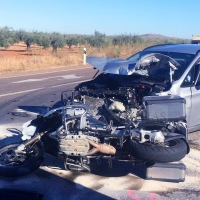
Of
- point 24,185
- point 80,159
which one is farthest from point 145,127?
point 24,185

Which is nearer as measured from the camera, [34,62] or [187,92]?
[187,92]

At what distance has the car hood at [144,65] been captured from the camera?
6.00m

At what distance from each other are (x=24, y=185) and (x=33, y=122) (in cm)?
104

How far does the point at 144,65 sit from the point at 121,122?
1.60 m

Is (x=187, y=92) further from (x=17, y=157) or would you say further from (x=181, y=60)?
(x=17, y=157)

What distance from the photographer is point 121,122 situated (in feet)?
16.7

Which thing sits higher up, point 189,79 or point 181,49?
point 181,49

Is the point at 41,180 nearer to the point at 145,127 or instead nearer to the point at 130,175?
the point at 130,175

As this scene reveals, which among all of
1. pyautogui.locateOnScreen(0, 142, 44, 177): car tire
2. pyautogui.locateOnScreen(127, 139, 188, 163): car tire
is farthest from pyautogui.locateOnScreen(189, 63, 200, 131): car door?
pyautogui.locateOnScreen(0, 142, 44, 177): car tire

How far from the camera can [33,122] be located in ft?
17.6

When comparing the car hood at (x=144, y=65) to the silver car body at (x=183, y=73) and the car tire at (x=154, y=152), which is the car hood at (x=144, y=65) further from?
the car tire at (x=154, y=152)

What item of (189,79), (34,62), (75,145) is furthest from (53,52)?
(75,145)

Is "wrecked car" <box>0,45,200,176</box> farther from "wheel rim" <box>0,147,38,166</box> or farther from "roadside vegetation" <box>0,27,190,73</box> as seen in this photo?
"roadside vegetation" <box>0,27,190,73</box>

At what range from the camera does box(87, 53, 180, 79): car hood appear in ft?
19.7
